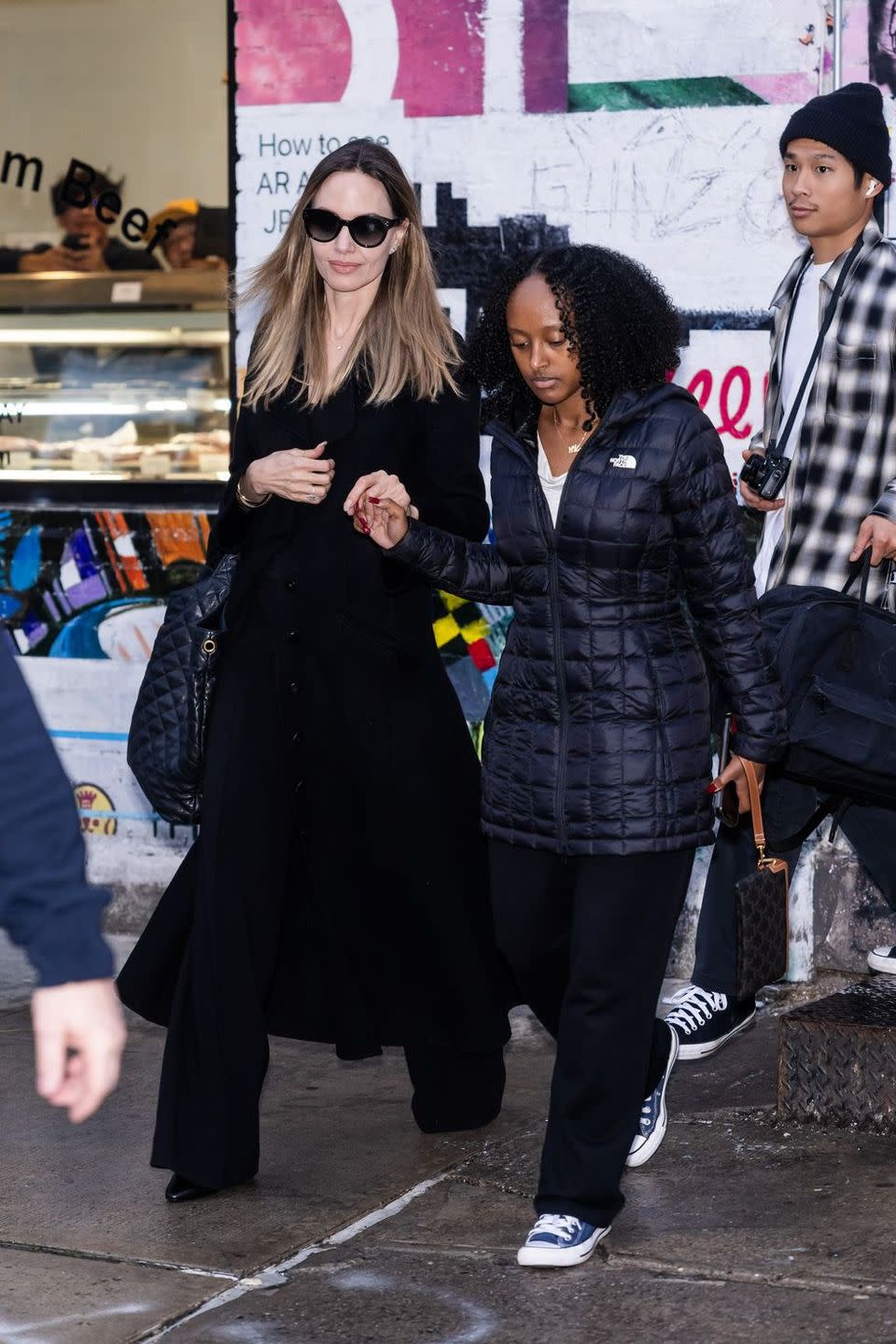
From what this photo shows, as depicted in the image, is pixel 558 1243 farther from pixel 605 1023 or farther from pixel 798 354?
pixel 798 354

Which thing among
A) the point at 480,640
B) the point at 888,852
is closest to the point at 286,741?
the point at 888,852

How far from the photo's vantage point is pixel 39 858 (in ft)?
6.91

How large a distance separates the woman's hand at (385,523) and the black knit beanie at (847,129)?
1360 mm

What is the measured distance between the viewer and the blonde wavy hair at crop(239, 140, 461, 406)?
4434mm

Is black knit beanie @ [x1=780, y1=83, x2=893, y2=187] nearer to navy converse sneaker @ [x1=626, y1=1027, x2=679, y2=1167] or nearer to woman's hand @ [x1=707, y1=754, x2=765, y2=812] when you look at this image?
woman's hand @ [x1=707, y1=754, x2=765, y2=812]

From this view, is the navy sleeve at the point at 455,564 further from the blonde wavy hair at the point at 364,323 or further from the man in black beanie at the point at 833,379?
the man in black beanie at the point at 833,379

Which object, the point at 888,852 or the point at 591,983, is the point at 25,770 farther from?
the point at 888,852

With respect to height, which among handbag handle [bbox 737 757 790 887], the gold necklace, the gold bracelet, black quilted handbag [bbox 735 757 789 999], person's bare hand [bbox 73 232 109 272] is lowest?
black quilted handbag [bbox 735 757 789 999]

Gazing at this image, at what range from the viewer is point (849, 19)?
5652mm

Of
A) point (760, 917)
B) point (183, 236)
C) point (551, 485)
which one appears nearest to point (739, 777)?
point (760, 917)

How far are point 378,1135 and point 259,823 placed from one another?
0.86m

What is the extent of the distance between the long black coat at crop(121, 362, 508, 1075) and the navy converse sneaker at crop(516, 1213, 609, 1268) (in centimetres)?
71

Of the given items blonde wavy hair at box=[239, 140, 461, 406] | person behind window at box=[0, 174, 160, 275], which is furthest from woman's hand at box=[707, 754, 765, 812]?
person behind window at box=[0, 174, 160, 275]

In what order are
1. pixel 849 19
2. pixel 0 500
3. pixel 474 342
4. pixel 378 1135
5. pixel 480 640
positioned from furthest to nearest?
1. pixel 0 500
2. pixel 480 640
3. pixel 849 19
4. pixel 378 1135
5. pixel 474 342
